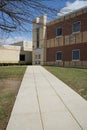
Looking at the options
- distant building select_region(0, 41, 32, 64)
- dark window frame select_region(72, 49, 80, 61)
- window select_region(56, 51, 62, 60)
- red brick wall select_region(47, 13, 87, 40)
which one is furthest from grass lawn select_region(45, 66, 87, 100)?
distant building select_region(0, 41, 32, 64)

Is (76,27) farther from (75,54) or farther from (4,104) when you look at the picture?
(4,104)

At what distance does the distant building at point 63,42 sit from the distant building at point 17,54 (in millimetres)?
4186

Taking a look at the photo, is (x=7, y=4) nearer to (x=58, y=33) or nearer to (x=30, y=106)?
(x=30, y=106)

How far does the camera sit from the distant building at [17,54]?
144 ft

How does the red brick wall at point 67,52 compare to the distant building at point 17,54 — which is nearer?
the red brick wall at point 67,52

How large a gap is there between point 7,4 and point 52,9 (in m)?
2.12

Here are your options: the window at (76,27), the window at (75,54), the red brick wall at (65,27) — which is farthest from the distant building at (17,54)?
the window at (76,27)

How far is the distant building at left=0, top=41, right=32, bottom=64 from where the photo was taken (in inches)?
1732

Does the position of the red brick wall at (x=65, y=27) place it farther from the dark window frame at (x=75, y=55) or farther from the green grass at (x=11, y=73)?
the green grass at (x=11, y=73)

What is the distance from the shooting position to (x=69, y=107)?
7.16 metres

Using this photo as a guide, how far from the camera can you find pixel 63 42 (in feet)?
114

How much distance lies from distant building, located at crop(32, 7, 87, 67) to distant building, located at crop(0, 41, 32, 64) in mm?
4186

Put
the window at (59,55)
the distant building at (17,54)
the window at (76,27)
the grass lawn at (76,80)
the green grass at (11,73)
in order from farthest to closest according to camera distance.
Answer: the distant building at (17,54) → the window at (59,55) → the window at (76,27) → the green grass at (11,73) → the grass lawn at (76,80)

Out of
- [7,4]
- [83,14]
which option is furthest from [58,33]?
[7,4]
